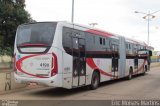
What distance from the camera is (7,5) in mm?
39688

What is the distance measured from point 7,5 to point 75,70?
27015 millimetres

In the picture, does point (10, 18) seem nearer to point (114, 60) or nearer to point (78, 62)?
point (114, 60)

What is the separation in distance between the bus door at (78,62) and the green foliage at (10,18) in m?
25.3

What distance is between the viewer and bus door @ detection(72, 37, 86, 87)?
48.2 ft

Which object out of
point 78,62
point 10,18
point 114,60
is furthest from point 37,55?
point 10,18

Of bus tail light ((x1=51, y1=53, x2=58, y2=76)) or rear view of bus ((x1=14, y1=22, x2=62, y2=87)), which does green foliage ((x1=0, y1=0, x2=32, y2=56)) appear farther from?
bus tail light ((x1=51, y1=53, x2=58, y2=76))

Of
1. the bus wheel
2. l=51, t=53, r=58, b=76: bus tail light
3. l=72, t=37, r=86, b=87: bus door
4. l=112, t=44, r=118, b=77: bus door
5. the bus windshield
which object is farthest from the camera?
l=112, t=44, r=118, b=77: bus door

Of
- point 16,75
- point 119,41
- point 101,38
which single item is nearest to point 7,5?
point 119,41

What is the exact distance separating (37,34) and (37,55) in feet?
3.01

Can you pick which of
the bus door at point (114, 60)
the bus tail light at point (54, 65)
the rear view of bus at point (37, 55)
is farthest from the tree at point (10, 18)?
the bus tail light at point (54, 65)

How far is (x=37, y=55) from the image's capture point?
1388 centimetres

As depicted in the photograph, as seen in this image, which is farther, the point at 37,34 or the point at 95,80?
the point at 95,80

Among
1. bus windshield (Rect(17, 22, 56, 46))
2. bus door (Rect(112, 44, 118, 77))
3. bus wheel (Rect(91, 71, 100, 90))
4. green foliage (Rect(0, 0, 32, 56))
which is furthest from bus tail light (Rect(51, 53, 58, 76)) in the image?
green foliage (Rect(0, 0, 32, 56))

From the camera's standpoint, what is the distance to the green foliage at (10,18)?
39562mm
